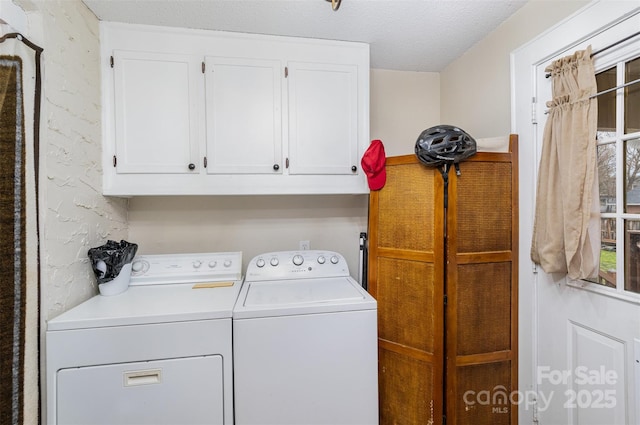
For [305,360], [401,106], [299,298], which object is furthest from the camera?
[401,106]

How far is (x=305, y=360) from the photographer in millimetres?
1231

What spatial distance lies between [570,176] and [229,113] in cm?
178

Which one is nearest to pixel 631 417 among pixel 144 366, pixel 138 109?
pixel 144 366

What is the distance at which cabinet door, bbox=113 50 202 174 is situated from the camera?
1506 millimetres

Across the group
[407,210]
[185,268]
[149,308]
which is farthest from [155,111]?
[407,210]

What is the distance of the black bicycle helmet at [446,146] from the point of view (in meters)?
1.32

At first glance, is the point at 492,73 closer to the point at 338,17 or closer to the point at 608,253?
the point at 338,17

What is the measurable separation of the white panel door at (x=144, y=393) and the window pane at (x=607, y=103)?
1.96m

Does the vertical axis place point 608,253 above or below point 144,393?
above

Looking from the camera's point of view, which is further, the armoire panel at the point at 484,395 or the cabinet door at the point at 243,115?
the cabinet door at the point at 243,115

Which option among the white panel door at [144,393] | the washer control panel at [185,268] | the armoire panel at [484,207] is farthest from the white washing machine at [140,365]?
the armoire panel at [484,207]

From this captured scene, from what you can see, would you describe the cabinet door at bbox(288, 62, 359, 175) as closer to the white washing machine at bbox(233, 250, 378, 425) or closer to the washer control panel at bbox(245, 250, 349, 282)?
the washer control panel at bbox(245, 250, 349, 282)

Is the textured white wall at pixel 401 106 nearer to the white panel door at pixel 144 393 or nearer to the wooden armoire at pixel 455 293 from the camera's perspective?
the wooden armoire at pixel 455 293

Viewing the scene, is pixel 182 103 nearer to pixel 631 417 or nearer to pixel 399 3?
pixel 399 3
